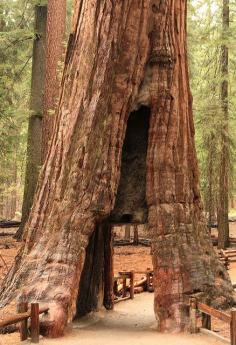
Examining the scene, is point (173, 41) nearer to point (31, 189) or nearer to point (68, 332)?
point (68, 332)

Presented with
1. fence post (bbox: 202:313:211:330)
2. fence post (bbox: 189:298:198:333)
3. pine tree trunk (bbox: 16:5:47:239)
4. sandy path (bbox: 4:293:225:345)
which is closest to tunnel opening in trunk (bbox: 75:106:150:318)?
sandy path (bbox: 4:293:225:345)

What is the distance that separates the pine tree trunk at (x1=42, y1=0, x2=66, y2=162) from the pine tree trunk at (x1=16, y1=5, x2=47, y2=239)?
13.6 ft

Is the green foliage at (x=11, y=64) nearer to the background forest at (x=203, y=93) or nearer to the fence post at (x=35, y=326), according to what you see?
the background forest at (x=203, y=93)

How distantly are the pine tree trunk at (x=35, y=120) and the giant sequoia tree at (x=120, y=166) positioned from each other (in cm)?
942

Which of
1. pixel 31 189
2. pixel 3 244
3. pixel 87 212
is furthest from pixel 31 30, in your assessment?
pixel 87 212

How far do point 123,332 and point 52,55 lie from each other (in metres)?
8.21

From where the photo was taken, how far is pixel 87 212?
8.84 meters

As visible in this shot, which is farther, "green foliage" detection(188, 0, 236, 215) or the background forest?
"green foliage" detection(188, 0, 236, 215)

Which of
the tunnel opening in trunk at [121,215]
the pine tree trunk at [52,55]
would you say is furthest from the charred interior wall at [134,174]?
the pine tree trunk at [52,55]

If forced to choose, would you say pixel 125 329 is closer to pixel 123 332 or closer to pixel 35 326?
pixel 123 332

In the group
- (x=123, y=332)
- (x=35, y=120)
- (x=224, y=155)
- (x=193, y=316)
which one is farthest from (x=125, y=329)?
(x=224, y=155)

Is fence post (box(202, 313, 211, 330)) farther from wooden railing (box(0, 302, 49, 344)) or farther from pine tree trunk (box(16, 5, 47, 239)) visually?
pine tree trunk (box(16, 5, 47, 239))

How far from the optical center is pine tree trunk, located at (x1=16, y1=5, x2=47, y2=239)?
62.5 ft

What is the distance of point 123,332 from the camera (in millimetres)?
8930
